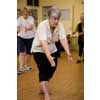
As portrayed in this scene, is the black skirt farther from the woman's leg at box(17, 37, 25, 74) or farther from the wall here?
the wall

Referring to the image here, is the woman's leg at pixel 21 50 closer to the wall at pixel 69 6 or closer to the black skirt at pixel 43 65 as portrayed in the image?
the black skirt at pixel 43 65

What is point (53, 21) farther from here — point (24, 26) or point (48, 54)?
point (24, 26)

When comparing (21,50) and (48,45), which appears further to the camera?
(21,50)

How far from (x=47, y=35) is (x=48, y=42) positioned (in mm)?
168

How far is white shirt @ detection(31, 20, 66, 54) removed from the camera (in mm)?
4332

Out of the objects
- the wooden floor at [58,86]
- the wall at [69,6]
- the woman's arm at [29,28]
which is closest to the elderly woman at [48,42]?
the wooden floor at [58,86]

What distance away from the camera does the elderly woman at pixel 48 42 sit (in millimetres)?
4254

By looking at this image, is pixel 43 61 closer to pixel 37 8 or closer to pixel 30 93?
pixel 30 93

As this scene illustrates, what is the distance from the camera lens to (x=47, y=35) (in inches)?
174

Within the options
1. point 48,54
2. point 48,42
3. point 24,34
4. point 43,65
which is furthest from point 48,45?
point 24,34
